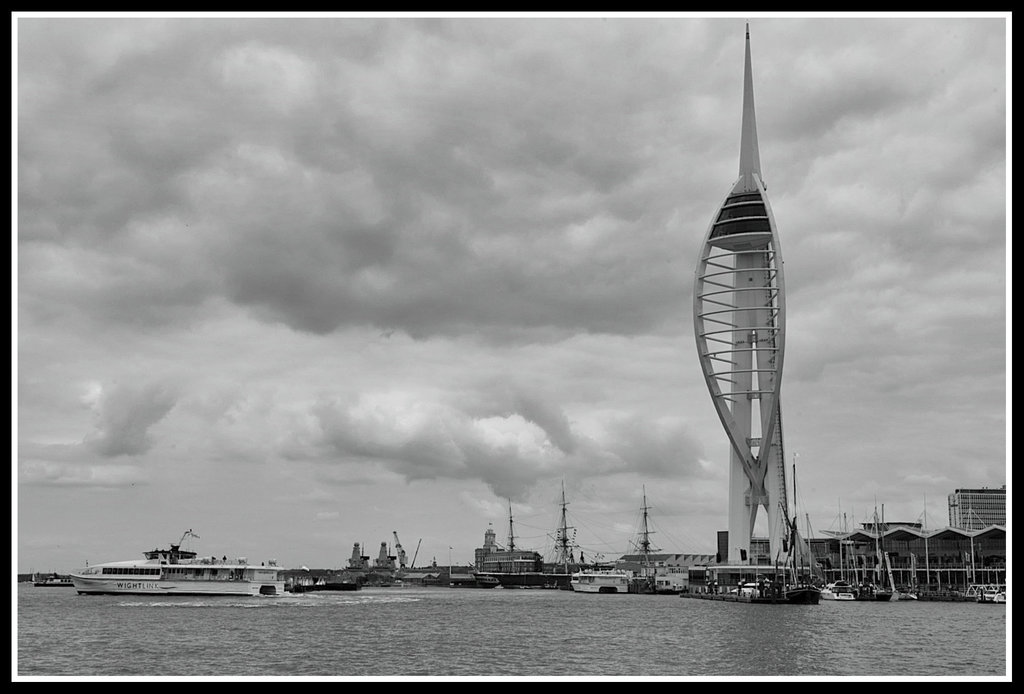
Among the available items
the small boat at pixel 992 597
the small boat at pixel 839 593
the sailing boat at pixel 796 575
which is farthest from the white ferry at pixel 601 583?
the small boat at pixel 992 597

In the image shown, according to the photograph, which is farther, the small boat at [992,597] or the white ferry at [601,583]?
the white ferry at [601,583]

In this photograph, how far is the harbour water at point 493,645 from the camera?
39156mm

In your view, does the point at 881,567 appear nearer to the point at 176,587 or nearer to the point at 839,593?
the point at 839,593

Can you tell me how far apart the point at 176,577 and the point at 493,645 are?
58.5 meters

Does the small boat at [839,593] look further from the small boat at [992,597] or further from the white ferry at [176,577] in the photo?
the white ferry at [176,577]

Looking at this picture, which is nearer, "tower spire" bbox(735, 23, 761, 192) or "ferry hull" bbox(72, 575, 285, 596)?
"ferry hull" bbox(72, 575, 285, 596)

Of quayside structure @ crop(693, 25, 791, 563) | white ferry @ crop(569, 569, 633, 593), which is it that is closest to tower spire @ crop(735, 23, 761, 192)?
quayside structure @ crop(693, 25, 791, 563)

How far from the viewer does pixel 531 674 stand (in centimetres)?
3781

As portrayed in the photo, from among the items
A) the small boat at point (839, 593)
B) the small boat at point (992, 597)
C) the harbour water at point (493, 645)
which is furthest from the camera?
the small boat at point (839, 593)

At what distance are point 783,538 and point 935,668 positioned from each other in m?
84.2

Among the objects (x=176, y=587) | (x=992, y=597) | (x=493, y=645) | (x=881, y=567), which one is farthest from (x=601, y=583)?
(x=493, y=645)

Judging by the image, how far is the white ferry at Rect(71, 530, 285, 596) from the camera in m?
98.4

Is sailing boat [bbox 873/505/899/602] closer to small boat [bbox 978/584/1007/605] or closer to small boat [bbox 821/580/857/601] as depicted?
small boat [bbox 821/580/857/601]
